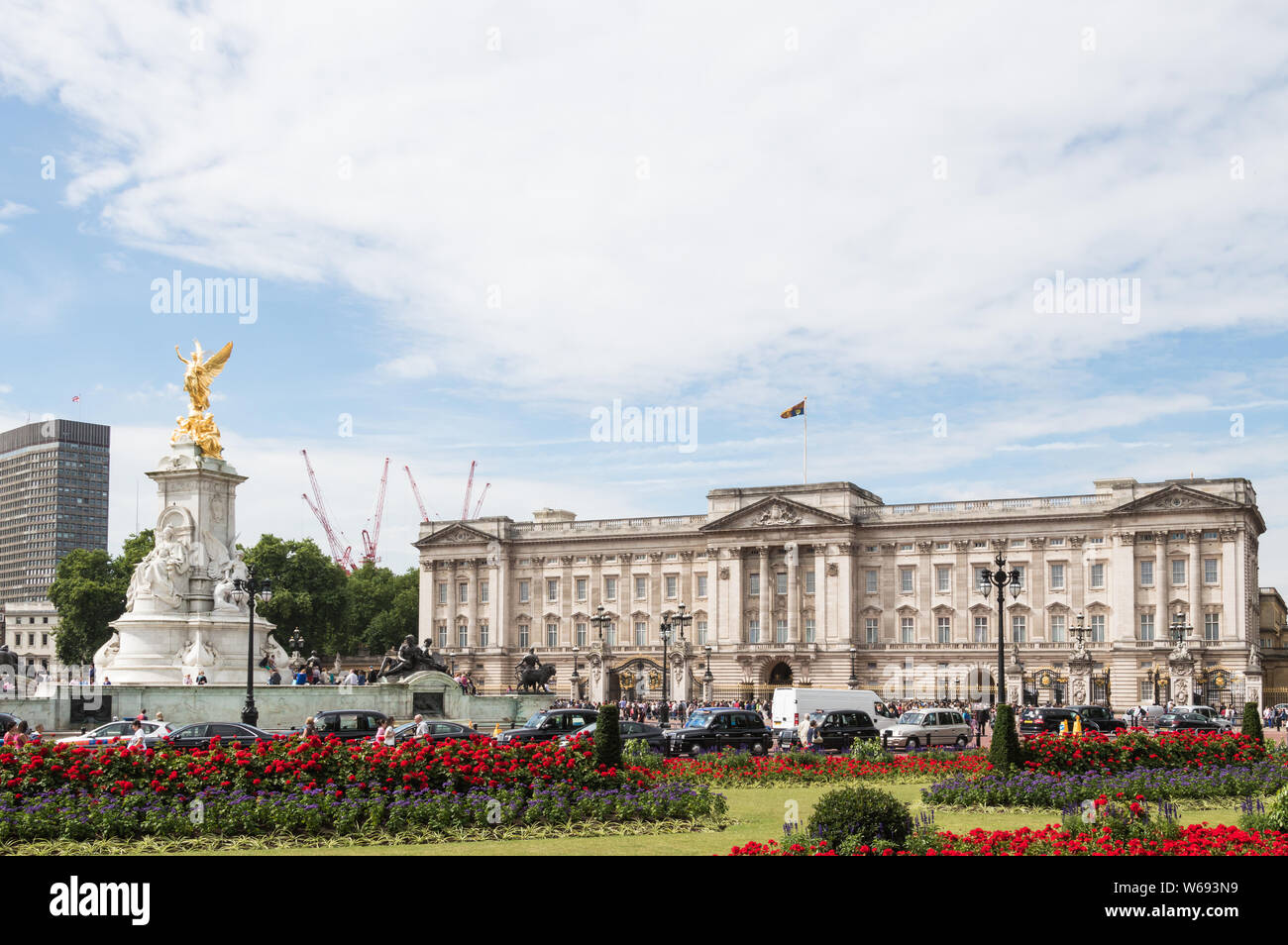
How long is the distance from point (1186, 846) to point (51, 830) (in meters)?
13.1

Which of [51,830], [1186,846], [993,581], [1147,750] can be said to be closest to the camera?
[1186,846]

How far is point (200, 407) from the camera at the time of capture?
47125 mm

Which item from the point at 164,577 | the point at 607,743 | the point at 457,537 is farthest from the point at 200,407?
the point at 457,537

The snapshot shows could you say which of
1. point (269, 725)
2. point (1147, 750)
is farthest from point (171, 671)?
point (1147, 750)

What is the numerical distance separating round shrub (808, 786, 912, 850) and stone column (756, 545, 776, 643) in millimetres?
84391

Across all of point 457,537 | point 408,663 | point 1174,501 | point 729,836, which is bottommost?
point 729,836

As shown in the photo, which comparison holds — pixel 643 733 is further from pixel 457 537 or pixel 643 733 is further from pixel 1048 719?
pixel 457 537

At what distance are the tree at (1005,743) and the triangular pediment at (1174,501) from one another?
220 ft

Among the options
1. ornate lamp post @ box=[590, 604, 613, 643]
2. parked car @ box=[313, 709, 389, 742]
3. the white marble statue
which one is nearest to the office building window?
ornate lamp post @ box=[590, 604, 613, 643]

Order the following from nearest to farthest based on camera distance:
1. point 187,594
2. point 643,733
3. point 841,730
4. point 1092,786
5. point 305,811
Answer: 1. point 305,811
2. point 1092,786
3. point 643,733
4. point 841,730
5. point 187,594

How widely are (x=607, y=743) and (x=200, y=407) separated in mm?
30544

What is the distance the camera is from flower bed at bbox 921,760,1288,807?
22422mm
